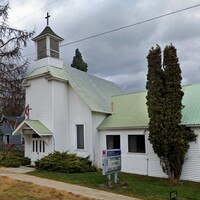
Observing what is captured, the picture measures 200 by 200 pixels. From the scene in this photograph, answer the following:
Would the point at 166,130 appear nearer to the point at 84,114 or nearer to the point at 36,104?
the point at 84,114

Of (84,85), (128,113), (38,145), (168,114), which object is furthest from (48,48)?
(168,114)

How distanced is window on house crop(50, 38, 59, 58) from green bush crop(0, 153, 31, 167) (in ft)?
26.0

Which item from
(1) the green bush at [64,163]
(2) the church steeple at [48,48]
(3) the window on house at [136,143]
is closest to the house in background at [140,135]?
(3) the window on house at [136,143]

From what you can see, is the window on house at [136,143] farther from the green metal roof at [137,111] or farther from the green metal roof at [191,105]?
the green metal roof at [191,105]

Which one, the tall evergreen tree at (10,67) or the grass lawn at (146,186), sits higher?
the tall evergreen tree at (10,67)

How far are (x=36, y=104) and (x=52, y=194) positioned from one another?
10.5 m

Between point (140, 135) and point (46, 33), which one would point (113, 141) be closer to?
point (140, 135)

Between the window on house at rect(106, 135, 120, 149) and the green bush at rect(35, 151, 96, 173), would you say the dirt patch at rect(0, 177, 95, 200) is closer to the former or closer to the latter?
the green bush at rect(35, 151, 96, 173)

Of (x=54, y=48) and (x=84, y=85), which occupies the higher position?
(x=54, y=48)

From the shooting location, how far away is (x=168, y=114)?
1398 cm

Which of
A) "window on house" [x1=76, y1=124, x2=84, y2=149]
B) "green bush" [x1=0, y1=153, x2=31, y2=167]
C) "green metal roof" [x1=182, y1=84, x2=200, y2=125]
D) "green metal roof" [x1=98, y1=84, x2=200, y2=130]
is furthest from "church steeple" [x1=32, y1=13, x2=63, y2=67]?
"green metal roof" [x1=182, y1=84, x2=200, y2=125]

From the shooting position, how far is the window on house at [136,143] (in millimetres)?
16578

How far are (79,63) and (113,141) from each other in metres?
22.3

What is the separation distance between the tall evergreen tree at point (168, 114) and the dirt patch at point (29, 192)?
20.0 ft
